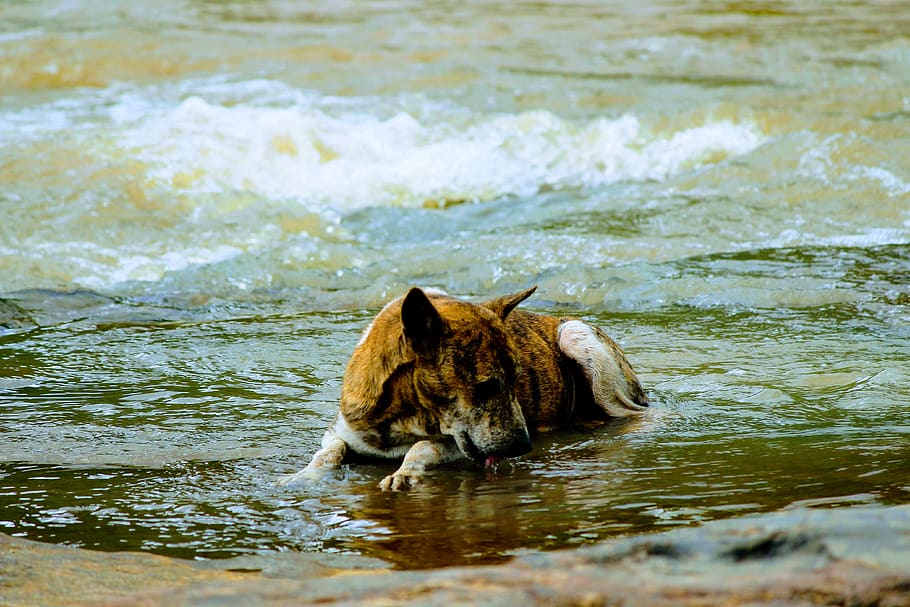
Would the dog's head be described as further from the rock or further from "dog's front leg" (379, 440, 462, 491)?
the rock

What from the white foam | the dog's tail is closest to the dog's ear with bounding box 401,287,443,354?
the dog's tail

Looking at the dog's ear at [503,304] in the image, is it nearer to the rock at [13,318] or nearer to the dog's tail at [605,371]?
the dog's tail at [605,371]

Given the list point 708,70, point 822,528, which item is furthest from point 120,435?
point 708,70

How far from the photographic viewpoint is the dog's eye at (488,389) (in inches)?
224

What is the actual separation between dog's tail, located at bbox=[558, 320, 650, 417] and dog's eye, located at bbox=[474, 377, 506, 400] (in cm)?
112

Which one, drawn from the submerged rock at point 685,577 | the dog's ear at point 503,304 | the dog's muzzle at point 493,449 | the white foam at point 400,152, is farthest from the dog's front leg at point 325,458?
the white foam at point 400,152

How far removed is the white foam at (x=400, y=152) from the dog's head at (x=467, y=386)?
9.19 metres

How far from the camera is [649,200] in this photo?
1370cm

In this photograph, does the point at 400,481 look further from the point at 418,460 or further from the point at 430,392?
the point at 430,392

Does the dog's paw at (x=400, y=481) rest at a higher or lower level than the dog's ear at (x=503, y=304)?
lower

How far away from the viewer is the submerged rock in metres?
2.61

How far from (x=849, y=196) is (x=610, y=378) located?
7704 mm

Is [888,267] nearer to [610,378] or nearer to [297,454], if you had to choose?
[610,378]

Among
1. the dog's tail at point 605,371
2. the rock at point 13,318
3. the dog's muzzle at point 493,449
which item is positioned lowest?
the dog's muzzle at point 493,449
